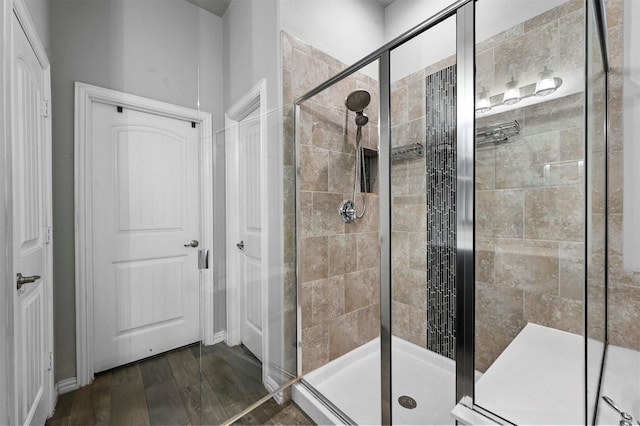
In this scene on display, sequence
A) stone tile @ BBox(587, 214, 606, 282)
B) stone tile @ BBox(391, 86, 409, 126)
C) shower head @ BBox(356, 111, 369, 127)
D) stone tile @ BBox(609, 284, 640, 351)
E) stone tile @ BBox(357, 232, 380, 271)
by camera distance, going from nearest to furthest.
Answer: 1. stone tile @ BBox(587, 214, 606, 282)
2. stone tile @ BBox(609, 284, 640, 351)
3. stone tile @ BBox(391, 86, 409, 126)
4. stone tile @ BBox(357, 232, 380, 271)
5. shower head @ BBox(356, 111, 369, 127)

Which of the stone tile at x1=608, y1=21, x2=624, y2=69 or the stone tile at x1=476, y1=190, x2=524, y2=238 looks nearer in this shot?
the stone tile at x1=476, y1=190, x2=524, y2=238

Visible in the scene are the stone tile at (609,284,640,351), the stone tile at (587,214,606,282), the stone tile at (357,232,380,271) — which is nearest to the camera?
the stone tile at (587,214,606,282)

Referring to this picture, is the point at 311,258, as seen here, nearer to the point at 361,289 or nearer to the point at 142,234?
the point at 361,289

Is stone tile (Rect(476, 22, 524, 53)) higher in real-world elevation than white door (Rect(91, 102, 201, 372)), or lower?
higher

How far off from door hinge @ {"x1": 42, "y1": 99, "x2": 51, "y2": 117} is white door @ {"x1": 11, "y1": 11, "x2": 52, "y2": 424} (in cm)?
2

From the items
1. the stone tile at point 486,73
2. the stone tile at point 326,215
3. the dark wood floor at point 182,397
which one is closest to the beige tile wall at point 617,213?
the stone tile at point 486,73

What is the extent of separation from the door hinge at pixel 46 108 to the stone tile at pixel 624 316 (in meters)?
2.78

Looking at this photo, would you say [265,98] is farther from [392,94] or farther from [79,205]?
[79,205]

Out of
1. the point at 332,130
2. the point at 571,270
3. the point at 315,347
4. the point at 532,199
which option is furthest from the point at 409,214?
the point at 315,347

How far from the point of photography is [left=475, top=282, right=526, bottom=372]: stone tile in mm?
1037

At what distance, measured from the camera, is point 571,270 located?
1003 millimetres

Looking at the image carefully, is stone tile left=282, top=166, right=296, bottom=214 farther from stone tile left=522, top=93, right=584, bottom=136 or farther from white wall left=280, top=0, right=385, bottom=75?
stone tile left=522, top=93, right=584, bottom=136

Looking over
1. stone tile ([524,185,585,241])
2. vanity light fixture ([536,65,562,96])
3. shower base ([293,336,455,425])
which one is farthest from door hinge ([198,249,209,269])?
vanity light fixture ([536,65,562,96])

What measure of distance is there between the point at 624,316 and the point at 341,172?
57.2 inches
